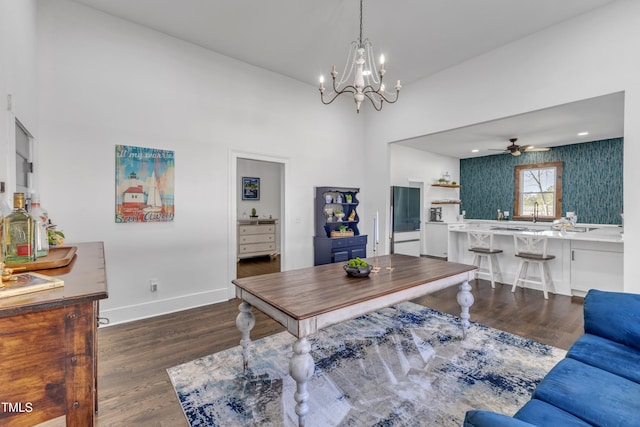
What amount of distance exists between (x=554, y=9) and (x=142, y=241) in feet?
17.6

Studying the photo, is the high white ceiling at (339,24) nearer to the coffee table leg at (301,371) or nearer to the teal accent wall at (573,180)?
the coffee table leg at (301,371)

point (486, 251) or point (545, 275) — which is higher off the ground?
point (486, 251)

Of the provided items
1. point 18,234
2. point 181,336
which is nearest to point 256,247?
point 181,336

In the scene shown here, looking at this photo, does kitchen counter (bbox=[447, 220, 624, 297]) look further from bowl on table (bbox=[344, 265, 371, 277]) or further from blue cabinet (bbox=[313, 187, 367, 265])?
bowl on table (bbox=[344, 265, 371, 277])

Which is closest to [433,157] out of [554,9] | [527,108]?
[527,108]

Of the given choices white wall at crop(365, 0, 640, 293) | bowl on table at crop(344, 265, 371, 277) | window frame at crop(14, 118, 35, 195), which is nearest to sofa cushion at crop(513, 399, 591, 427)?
bowl on table at crop(344, 265, 371, 277)

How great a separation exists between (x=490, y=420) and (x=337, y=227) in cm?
467

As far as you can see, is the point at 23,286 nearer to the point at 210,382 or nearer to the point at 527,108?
the point at 210,382

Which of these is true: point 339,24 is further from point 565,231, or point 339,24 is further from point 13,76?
point 565,231

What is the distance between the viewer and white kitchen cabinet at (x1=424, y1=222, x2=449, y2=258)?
292 inches

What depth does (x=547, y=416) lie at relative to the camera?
1272 millimetres

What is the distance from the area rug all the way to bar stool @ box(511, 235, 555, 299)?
6.15 feet

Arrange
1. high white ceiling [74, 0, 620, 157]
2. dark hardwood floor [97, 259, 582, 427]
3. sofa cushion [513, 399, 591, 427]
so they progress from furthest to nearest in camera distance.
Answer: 1. high white ceiling [74, 0, 620, 157]
2. dark hardwood floor [97, 259, 582, 427]
3. sofa cushion [513, 399, 591, 427]

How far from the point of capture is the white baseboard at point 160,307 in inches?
132
